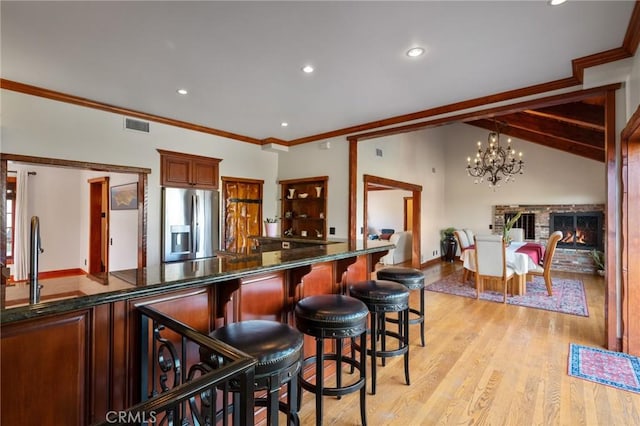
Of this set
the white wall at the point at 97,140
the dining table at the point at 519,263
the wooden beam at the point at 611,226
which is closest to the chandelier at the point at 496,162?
the dining table at the point at 519,263

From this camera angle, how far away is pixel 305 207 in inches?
229

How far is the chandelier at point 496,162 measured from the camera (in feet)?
21.4

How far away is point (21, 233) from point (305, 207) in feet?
18.1

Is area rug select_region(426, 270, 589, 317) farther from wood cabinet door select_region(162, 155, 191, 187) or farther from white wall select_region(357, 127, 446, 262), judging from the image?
wood cabinet door select_region(162, 155, 191, 187)

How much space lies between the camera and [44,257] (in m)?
6.30

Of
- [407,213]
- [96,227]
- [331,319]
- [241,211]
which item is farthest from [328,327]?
[407,213]

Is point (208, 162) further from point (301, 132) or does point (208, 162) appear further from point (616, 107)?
point (616, 107)

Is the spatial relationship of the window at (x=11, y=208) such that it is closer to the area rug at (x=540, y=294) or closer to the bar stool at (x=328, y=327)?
the bar stool at (x=328, y=327)

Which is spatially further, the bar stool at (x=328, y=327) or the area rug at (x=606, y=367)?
the area rug at (x=606, y=367)

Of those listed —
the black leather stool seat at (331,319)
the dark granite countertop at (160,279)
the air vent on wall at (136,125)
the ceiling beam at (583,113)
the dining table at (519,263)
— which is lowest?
the dining table at (519,263)

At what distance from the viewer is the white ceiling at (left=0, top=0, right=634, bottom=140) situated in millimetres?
2051

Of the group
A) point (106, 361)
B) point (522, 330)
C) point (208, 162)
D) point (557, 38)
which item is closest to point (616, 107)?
point (557, 38)

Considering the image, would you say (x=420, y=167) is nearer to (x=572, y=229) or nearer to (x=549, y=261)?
(x=549, y=261)

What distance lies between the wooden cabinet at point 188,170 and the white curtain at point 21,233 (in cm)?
382
